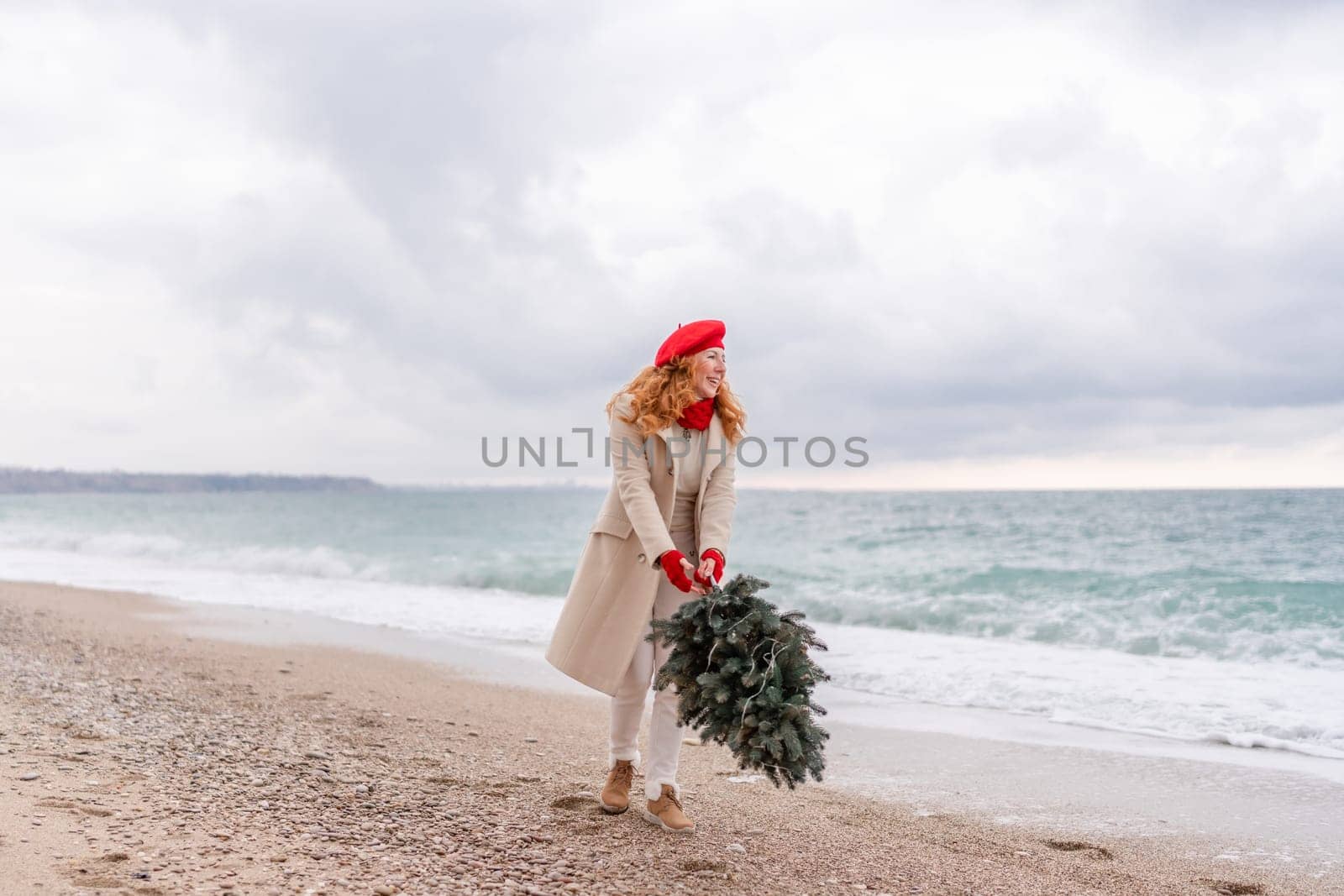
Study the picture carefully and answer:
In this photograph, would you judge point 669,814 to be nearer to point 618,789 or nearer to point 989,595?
point 618,789

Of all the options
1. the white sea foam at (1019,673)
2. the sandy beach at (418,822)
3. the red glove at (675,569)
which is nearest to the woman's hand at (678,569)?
the red glove at (675,569)

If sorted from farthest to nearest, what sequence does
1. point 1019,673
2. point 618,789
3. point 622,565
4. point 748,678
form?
point 1019,673, point 618,789, point 622,565, point 748,678

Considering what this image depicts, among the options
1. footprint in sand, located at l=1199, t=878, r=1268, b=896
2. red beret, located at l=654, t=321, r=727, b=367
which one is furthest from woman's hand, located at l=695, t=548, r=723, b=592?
footprint in sand, located at l=1199, t=878, r=1268, b=896

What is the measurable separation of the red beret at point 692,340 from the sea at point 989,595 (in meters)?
2.06

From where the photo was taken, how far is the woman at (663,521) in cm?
364

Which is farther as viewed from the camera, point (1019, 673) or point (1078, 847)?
point (1019, 673)

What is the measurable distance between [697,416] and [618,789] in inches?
62.0

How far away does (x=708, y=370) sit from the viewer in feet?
12.0

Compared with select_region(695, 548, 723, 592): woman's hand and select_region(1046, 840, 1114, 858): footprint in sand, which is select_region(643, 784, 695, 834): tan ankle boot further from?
select_region(1046, 840, 1114, 858): footprint in sand

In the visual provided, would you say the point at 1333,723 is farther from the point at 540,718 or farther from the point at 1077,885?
the point at 540,718

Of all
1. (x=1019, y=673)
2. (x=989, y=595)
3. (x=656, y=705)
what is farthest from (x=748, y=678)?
(x=989, y=595)

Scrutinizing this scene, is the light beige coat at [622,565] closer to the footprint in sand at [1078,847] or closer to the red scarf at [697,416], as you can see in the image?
the red scarf at [697,416]

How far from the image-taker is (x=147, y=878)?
2.77 meters

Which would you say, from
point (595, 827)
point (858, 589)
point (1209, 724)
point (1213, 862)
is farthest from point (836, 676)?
point (858, 589)
